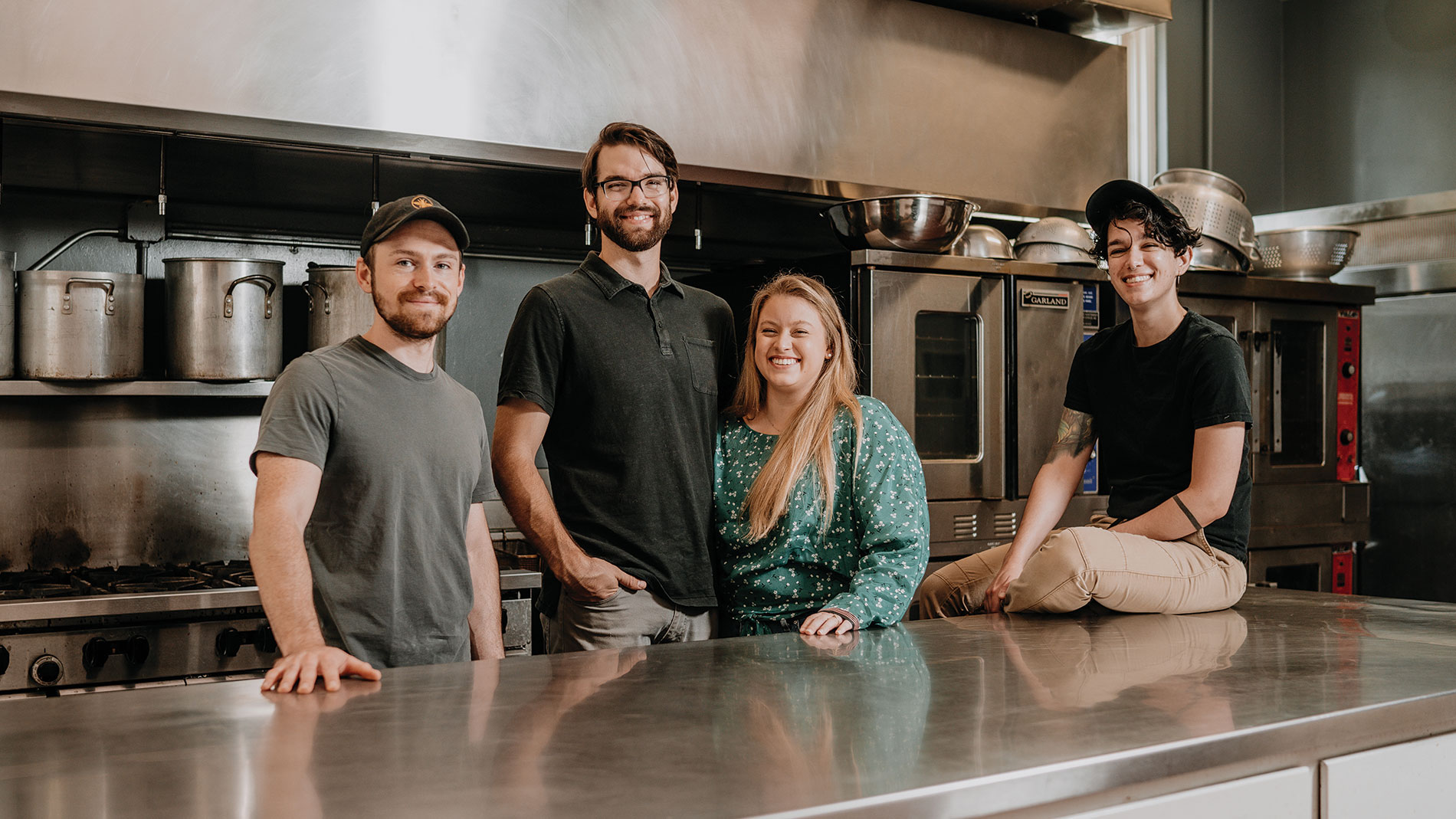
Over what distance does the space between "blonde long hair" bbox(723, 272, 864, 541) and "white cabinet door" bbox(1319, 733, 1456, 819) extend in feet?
2.70

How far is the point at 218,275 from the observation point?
273cm

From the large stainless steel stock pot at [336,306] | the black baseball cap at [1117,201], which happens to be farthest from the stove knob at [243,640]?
the black baseball cap at [1117,201]

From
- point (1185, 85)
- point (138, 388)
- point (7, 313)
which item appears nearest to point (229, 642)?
point (138, 388)

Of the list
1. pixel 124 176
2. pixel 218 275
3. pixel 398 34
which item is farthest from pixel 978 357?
pixel 124 176

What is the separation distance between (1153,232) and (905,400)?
112 cm

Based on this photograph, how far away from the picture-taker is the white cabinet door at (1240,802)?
1.11 m

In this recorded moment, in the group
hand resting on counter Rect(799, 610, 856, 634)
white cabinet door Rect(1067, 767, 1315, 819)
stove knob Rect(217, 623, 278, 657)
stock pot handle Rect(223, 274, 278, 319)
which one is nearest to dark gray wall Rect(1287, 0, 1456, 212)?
hand resting on counter Rect(799, 610, 856, 634)

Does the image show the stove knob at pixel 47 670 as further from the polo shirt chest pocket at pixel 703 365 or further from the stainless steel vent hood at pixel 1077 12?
the stainless steel vent hood at pixel 1077 12

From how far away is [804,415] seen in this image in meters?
1.92

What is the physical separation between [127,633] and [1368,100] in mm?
4590

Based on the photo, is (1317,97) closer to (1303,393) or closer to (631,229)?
(1303,393)

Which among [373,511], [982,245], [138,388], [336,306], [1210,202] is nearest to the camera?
[373,511]

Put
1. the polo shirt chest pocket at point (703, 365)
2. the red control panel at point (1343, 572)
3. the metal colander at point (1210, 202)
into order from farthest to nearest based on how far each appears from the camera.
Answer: the red control panel at point (1343, 572), the metal colander at point (1210, 202), the polo shirt chest pocket at point (703, 365)

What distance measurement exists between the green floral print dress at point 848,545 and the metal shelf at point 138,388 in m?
1.48
